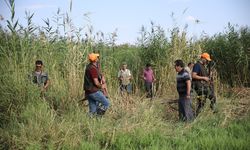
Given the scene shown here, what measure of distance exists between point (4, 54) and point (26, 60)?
1.50ft

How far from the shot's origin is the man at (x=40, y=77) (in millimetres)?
7723

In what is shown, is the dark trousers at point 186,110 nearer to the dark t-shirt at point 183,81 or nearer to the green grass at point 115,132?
the dark t-shirt at point 183,81

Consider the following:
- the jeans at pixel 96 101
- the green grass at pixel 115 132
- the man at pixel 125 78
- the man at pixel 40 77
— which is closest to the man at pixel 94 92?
the jeans at pixel 96 101

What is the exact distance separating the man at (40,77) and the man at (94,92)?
0.89 metres

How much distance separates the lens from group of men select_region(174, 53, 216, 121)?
806 cm

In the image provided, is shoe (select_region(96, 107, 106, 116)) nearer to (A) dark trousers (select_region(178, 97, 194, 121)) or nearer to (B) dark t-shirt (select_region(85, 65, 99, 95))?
(B) dark t-shirt (select_region(85, 65, 99, 95))

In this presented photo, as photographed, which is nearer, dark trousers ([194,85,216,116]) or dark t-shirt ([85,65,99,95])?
dark t-shirt ([85,65,99,95])

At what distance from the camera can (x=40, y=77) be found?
7965 mm

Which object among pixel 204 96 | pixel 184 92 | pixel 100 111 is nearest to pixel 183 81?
pixel 184 92

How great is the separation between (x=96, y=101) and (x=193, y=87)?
2423 millimetres

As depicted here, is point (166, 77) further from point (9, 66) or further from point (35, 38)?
point (9, 66)

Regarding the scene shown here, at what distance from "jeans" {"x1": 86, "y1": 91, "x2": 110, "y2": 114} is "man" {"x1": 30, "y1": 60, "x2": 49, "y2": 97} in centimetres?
97

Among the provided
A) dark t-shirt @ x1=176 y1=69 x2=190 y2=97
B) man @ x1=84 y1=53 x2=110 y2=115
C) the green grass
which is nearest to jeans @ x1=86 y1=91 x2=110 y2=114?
man @ x1=84 y1=53 x2=110 y2=115

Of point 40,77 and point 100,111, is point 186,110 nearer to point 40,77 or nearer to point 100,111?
point 100,111
